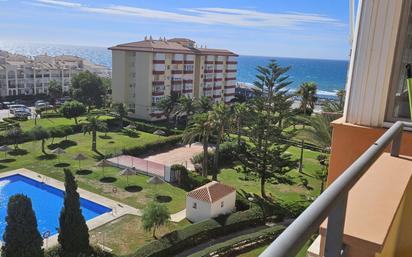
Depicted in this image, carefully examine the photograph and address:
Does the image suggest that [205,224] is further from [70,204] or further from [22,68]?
[22,68]

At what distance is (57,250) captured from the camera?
1495 centimetres

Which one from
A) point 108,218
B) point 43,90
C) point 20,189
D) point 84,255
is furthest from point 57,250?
point 43,90

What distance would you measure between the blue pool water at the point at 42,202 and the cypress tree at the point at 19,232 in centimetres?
481

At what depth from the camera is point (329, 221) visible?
1.22 metres

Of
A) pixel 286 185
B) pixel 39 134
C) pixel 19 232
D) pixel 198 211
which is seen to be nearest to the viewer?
pixel 19 232

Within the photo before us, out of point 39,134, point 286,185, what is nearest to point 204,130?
point 286,185

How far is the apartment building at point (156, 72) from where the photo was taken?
→ 144ft

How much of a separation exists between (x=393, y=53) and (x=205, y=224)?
15.3 m

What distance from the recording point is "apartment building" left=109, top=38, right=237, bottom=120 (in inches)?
1725

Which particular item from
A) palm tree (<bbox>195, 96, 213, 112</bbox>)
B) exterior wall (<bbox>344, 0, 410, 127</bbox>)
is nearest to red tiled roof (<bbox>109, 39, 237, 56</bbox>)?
palm tree (<bbox>195, 96, 213, 112</bbox>)

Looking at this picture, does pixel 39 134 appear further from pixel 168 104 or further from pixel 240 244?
pixel 240 244

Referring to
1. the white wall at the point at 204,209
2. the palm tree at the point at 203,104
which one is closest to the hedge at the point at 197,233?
the white wall at the point at 204,209

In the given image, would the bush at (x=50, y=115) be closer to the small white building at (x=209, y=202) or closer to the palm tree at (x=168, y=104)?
the palm tree at (x=168, y=104)

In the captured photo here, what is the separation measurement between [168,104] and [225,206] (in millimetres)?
23968
